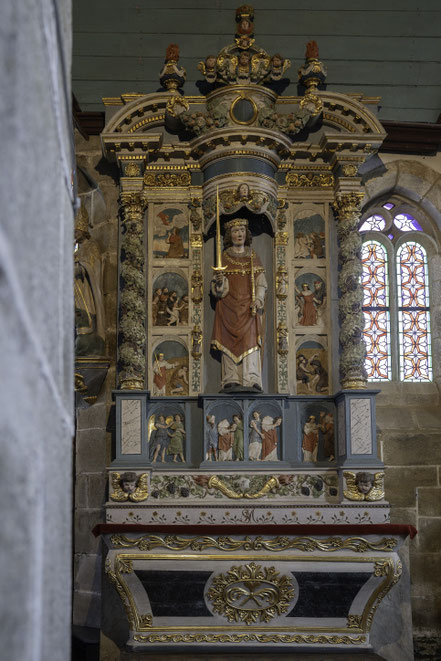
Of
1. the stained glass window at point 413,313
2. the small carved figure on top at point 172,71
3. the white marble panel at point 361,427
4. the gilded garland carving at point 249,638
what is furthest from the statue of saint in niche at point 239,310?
the gilded garland carving at point 249,638

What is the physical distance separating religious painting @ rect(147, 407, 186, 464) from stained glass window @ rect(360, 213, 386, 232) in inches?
133

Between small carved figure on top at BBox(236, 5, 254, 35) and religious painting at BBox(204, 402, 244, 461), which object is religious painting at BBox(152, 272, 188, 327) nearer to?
religious painting at BBox(204, 402, 244, 461)

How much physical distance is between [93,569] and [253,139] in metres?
4.69

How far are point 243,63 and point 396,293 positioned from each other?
321cm

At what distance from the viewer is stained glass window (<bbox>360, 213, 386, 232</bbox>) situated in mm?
10711

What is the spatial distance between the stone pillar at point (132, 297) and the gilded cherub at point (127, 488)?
0.86 m

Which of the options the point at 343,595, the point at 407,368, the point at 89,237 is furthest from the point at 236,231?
the point at 343,595

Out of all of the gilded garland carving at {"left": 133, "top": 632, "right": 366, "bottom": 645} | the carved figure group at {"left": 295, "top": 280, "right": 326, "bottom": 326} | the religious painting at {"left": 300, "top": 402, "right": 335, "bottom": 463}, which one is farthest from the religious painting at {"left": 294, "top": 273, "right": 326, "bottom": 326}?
the gilded garland carving at {"left": 133, "top": 632, "right": 366, "bottom": 645}

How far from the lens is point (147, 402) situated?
354 inches

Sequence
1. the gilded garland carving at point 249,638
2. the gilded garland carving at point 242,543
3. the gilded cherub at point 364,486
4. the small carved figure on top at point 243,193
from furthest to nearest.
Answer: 1. the small carved figure on top at point 243,193
2. the gilded cherub at point 364,486
3. the gilded garland carving at point 242,543
4. the gilded garland carving at point 249,638

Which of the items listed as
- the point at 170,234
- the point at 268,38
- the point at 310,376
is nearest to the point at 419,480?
the point at 310,376

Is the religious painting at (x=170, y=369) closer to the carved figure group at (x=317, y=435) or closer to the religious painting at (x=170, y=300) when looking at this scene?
the religious painting at (x=170, y=300)

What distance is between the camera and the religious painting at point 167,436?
8977 millimetres

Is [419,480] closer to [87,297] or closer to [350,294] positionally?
[350,294]
